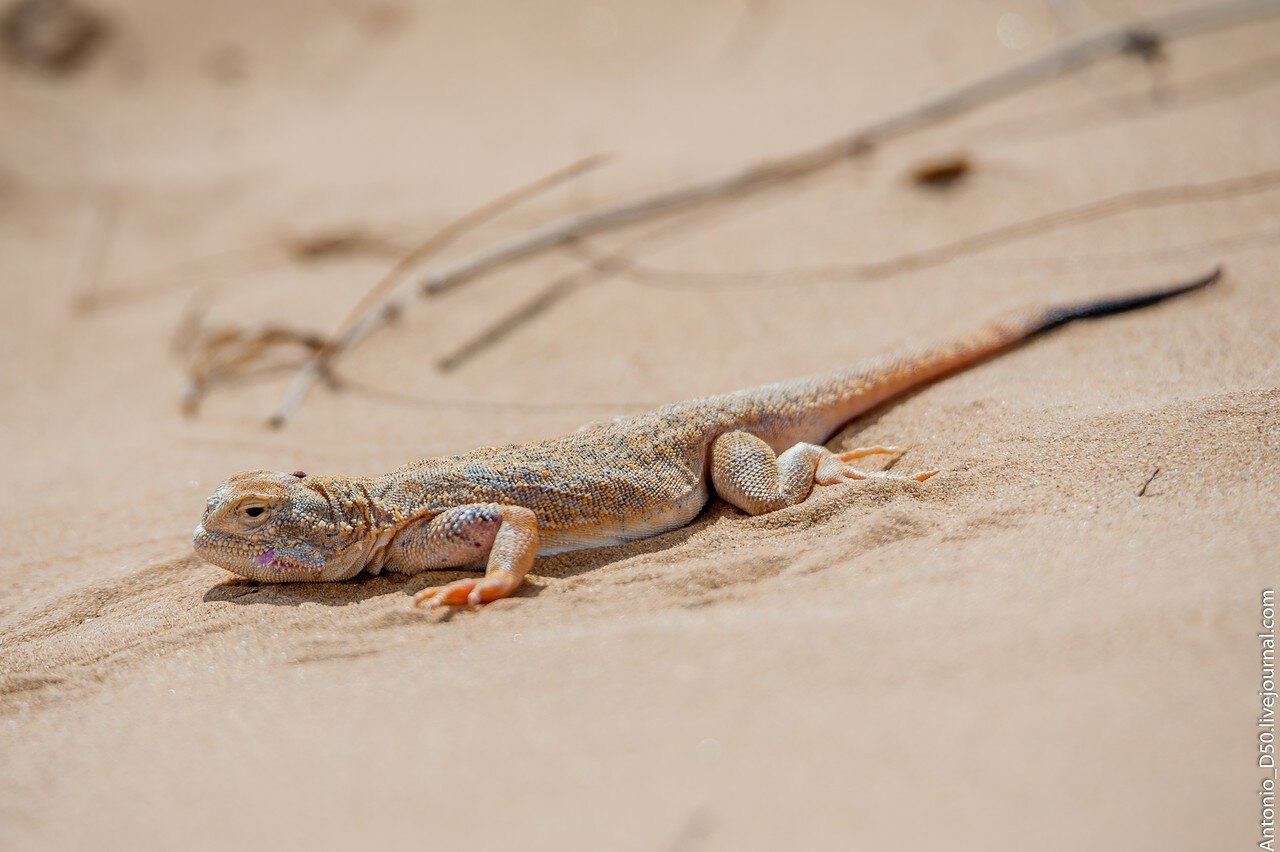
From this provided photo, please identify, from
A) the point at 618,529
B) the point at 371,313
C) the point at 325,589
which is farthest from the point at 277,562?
the point at 371,313

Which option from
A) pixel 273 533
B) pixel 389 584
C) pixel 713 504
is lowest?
pixel 713 504

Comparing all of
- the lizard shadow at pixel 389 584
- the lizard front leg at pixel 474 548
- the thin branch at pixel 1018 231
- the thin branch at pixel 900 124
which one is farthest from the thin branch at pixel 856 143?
the lizard front leg at pixel 474 548

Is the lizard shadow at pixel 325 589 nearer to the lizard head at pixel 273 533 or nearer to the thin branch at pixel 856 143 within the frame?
the lizard head at pixel 273 533

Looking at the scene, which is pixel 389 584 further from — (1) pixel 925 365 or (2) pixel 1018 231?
(2) pixel 1018 231

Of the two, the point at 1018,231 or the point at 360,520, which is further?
the point at 1018,231

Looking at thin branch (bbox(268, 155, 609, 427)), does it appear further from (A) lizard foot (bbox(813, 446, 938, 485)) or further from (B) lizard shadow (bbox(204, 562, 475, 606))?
(A) lizard foot (bbox(813, 446, 938, 485))

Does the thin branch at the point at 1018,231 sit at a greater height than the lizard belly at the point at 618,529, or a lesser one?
greater

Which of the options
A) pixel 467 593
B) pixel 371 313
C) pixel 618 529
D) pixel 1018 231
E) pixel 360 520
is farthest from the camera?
pixel 371 313
